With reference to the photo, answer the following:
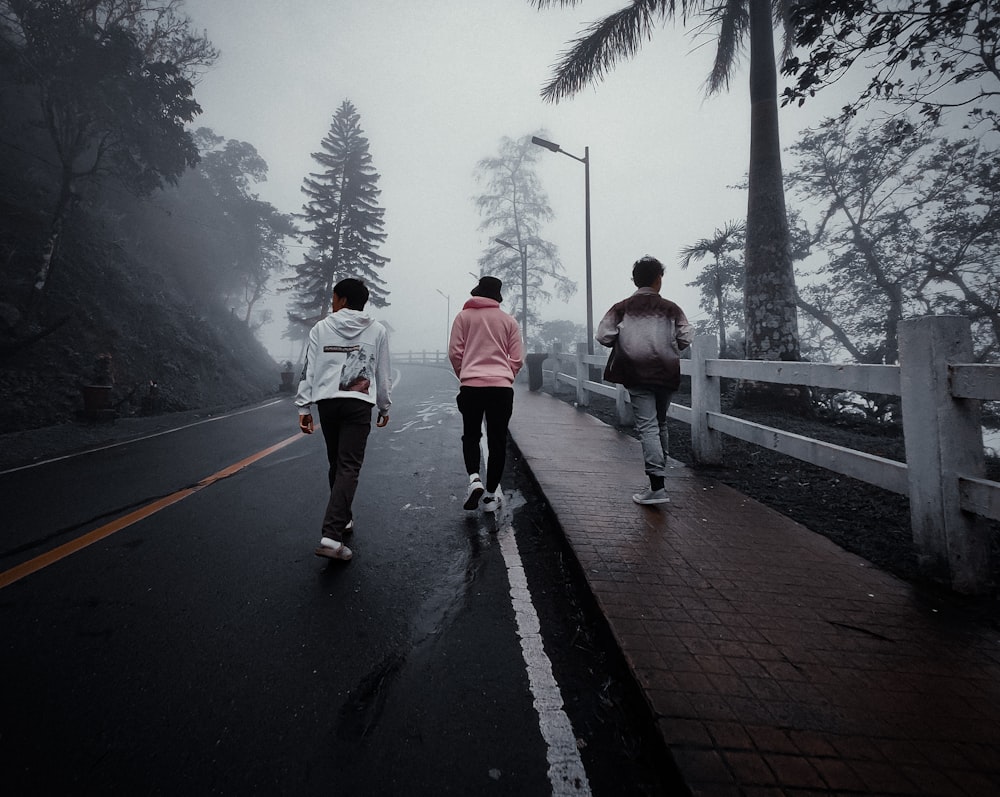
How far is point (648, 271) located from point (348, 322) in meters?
2.75

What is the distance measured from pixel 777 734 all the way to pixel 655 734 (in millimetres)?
424

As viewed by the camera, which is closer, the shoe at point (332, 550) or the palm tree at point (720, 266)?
the shoe at point (332, 550)

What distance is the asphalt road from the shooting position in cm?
153

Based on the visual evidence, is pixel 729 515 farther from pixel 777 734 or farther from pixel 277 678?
pixel 277 678

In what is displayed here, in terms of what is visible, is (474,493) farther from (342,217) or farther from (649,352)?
(342,217)

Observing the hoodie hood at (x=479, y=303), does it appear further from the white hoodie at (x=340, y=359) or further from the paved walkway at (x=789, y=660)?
the paved walkway at (x=789, y=660)

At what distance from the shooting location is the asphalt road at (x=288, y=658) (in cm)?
153

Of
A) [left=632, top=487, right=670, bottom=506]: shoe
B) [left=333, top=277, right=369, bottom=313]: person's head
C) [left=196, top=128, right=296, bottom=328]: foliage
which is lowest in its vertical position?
[left=632, top=487, right=670, bottom=506]: shoe

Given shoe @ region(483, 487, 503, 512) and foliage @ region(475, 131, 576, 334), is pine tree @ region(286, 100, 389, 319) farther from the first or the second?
shoe @ region(483, 487, 503, 512)

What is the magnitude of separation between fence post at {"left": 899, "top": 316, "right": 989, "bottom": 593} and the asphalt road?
2.08 m

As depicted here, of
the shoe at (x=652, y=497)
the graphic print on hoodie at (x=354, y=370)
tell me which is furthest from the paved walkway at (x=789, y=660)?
the graphic print on hoodie at (x=354, y=370)

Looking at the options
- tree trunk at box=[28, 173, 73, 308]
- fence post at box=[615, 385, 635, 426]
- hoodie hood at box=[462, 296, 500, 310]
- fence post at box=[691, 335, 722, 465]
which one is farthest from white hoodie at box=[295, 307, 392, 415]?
tree trunk at box=[28, 173, 73, 308]

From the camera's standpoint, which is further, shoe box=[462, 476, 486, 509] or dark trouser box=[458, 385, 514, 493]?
dark trouser box=[458, 385, 514, 493]

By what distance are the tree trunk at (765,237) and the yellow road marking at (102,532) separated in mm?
8017
